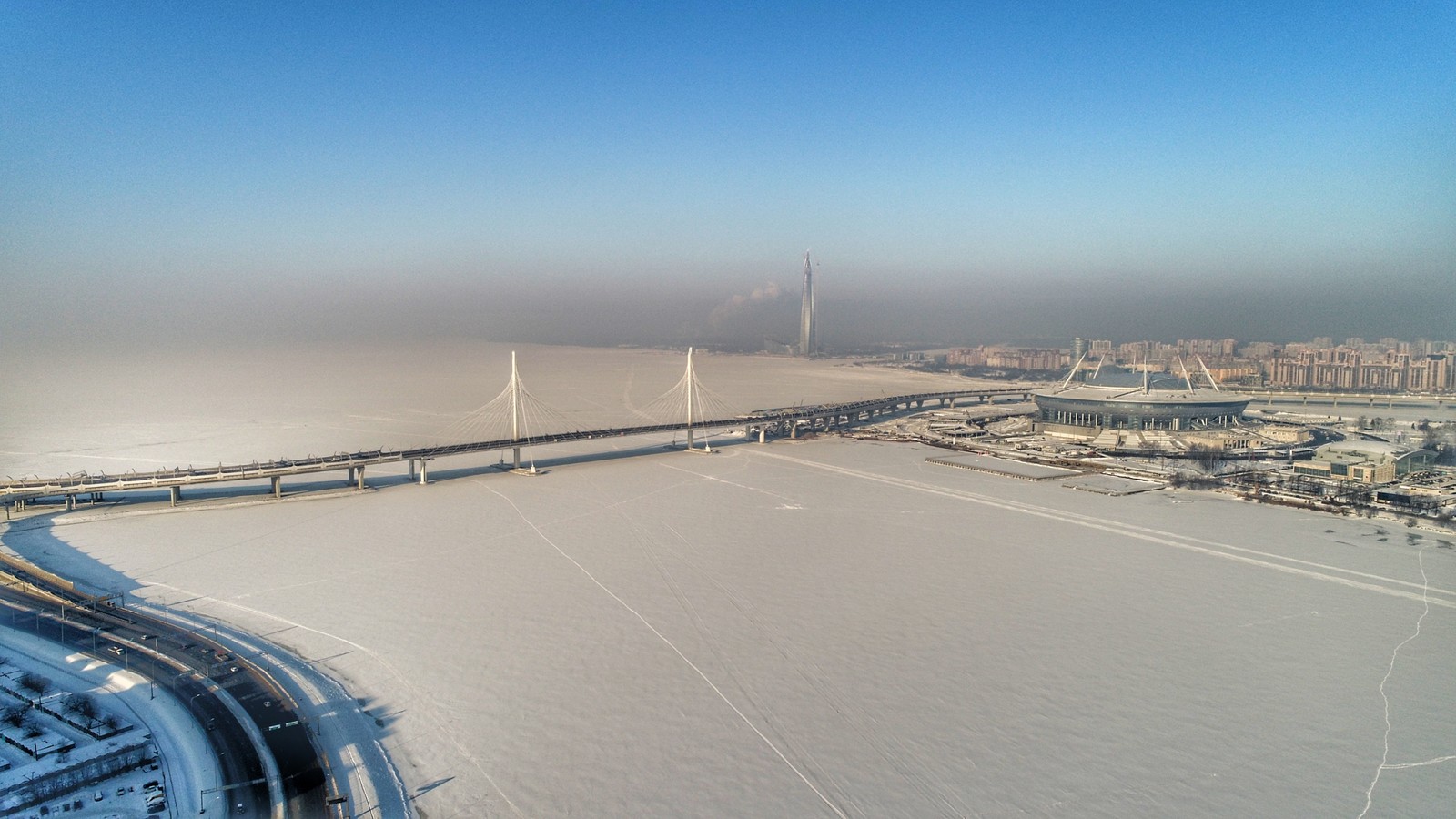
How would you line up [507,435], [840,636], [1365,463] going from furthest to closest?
[507,435] → [1365,463] → [840,636]

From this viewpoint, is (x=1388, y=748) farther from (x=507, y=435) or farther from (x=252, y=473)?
(x=507, y=435)

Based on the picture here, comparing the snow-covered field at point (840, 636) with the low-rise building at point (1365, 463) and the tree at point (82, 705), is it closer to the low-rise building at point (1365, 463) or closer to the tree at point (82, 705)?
the tree at point (82, 705)

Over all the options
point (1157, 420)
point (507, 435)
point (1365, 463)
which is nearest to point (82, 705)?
point (507, 435)

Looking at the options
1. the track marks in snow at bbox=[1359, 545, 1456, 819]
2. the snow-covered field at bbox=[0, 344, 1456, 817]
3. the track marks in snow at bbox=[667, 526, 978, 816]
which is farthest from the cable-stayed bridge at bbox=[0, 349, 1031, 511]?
the track marks in snow at bbox=[1359, 545, 1456, 819]

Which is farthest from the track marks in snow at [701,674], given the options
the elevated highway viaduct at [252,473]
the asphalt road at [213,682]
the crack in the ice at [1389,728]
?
the elevated highway viaduct at [252,473]

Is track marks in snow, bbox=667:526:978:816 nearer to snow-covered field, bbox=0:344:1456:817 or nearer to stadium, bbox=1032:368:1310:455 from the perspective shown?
snow-covered field, bbox=0:344:1456:817

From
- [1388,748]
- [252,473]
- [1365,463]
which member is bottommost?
[1388,748]

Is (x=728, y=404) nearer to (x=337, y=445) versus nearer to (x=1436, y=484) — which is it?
(x=337, y=445)
